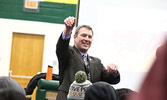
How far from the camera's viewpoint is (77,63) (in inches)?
62.2

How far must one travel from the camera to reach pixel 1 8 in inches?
247

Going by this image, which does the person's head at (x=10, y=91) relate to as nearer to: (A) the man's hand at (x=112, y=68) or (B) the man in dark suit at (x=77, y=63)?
(B) the man in dark suit at (x=77, y=63)

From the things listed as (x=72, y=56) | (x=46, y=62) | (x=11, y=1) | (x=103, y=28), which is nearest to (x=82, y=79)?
(x=72, y=56)

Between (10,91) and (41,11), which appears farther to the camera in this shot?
(41,11)

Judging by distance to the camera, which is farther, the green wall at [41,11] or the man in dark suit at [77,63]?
the green wall at [41,11]

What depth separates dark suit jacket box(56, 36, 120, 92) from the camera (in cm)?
151

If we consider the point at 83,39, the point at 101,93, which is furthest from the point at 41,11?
the point at 101,93

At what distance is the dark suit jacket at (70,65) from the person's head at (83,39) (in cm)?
4

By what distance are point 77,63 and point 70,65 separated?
0.15ft

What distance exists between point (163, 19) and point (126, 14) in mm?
594

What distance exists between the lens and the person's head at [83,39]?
1.61 meters

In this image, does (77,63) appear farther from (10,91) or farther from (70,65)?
(10,91)

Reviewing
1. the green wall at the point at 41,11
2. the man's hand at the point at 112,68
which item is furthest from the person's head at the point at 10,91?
the green wall at the point at 41,11

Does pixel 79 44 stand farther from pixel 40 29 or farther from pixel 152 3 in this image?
pixel 40 29
